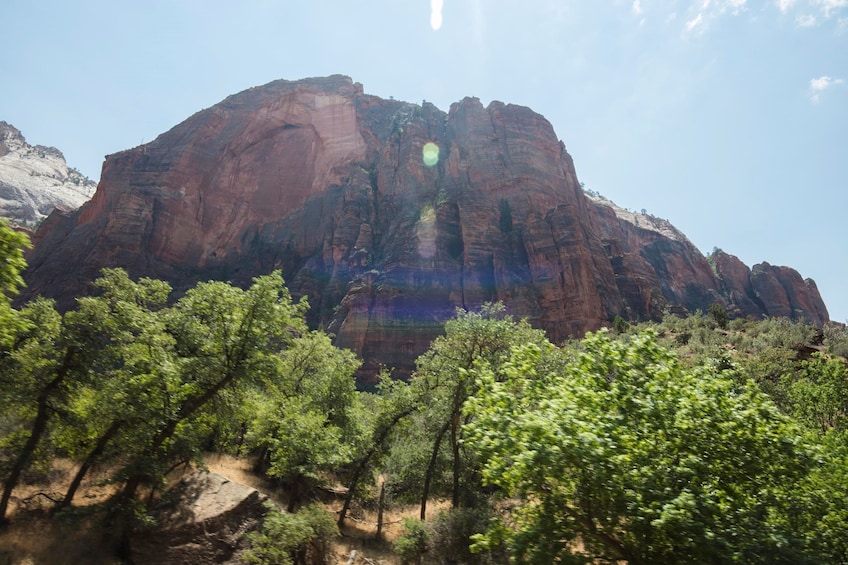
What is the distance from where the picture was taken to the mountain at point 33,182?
118075 mm

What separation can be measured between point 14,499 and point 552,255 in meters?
70.8

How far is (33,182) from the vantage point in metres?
134

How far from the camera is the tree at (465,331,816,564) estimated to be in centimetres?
513

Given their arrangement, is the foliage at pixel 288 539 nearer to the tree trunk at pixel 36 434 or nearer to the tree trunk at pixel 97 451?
the tree trunk at pixel 97 451

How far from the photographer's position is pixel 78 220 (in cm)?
8669

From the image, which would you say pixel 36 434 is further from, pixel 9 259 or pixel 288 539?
pixel 288 539

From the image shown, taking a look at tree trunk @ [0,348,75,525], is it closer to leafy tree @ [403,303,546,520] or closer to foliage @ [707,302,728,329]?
leafy tree @ [403,303,546,520]

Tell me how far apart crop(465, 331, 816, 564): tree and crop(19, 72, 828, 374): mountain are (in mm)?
57866

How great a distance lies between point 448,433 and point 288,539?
1070cm

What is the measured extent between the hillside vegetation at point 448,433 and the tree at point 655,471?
3cm

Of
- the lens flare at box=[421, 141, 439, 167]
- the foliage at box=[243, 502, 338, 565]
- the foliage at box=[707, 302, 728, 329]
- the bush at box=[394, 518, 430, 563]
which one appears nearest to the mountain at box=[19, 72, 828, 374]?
the lens flare at box=[421, 141, 439, 167]

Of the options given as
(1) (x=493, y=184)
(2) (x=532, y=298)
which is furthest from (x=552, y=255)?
(1) (x=493, y=184)

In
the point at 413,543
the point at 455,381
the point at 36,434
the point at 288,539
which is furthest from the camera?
the point at 455,381

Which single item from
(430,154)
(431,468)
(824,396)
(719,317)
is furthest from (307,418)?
(430,154)
